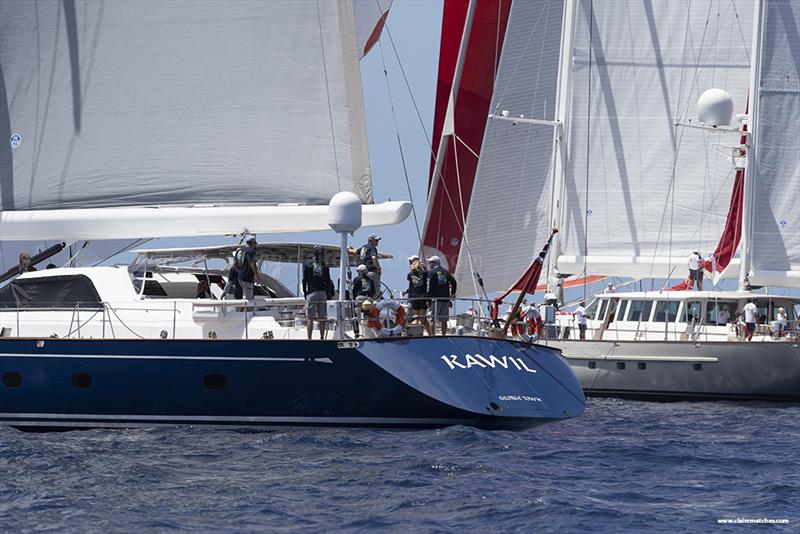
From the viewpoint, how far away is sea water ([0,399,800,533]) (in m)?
14.9

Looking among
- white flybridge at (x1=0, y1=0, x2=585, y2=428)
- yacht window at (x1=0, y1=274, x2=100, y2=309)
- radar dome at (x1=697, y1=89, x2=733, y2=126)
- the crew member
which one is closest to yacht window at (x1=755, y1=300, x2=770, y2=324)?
radar dome at (x1=697, y1=89, x2=733, y2=126)

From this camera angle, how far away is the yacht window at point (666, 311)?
32.9m

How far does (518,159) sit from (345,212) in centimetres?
1721

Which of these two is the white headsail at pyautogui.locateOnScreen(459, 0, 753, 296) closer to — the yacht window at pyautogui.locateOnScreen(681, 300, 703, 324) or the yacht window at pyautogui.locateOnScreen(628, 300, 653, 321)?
the yacht window at pyautogui.locateOnScreen(628, 300, 653, 321)

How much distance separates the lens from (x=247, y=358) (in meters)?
20.0

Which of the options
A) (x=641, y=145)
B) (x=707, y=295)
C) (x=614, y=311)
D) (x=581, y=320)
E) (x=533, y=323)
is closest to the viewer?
(x=533, y=323)

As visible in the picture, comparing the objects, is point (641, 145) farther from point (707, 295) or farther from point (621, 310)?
point (707, 295)

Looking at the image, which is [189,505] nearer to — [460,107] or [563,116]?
[563,116]

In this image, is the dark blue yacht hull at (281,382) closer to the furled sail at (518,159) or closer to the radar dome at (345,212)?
the radar dome at (345,212)

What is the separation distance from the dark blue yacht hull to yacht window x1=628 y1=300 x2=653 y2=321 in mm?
12790

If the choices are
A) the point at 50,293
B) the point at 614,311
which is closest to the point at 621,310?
the point at 614,311

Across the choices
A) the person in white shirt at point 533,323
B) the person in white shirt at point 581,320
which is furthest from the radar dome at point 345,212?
the person in white shirt at point 581,320

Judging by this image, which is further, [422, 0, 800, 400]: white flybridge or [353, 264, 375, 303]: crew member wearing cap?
[422, 0, 800, 400]: white flybridge

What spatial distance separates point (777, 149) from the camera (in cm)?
3481
